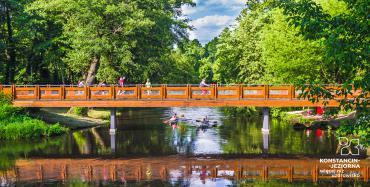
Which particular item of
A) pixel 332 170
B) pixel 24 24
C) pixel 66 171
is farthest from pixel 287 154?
pixel 24 24

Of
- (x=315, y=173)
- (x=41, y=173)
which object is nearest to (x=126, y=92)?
(x=41, y=173)

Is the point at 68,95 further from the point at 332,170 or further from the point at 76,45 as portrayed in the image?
the point at 332,170

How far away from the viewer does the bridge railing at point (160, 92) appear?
1247 inches

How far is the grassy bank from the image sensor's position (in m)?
32.2

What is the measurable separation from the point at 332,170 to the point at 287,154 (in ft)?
16.3

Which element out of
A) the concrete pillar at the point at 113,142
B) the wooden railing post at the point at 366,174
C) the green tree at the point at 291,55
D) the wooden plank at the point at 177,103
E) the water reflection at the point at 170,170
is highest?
the green tree at the point at 291,55

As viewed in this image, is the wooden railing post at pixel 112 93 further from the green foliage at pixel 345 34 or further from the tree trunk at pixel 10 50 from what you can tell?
the green foliage at pixel 345 34

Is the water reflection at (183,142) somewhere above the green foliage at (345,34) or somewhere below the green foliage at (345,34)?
below

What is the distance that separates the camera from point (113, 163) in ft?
79.4

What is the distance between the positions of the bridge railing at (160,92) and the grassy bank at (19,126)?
1.13 m

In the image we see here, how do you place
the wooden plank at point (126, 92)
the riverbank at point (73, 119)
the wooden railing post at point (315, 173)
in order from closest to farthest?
the wooden railing post at point (315, 173), the wooden plank at point (126, 92), the riverbank at point (73, 119)

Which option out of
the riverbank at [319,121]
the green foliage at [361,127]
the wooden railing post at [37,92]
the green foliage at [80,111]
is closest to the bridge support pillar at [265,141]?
the riverbank at [319,121]

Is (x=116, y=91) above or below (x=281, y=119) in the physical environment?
above

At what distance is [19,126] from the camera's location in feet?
107
